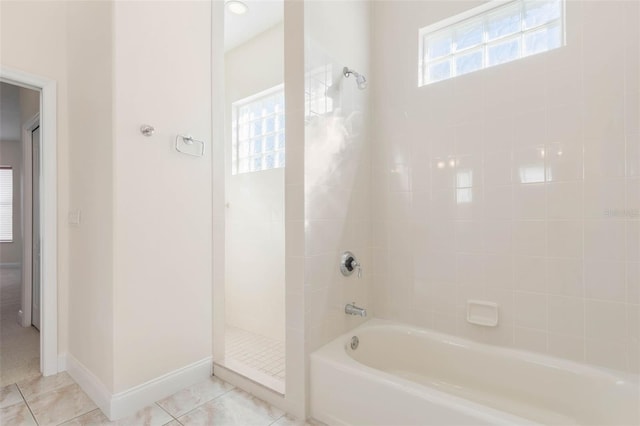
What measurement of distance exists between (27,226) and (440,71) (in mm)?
3894

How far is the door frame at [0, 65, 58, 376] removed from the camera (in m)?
2.09

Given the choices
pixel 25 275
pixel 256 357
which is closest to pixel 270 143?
pixel 256 357

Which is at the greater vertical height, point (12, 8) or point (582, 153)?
point (12, 8)

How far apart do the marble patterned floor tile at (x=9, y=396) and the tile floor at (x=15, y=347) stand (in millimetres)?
88

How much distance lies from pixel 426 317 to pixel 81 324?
2257 millimetres

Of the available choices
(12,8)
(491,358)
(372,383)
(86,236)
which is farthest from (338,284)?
(12,8)

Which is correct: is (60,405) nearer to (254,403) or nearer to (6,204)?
(254,403)

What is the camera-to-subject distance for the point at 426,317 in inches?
82.1

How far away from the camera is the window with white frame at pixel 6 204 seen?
6.42m

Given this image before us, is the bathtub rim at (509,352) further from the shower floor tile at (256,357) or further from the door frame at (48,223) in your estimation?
the door frame at (48,223)

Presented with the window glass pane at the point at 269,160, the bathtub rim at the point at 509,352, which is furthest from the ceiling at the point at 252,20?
the bathtub rim at the point at 509,352

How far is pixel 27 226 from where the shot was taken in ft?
9.76

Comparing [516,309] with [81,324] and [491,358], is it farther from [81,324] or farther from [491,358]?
[81,324]

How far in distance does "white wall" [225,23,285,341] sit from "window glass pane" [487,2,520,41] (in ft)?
5.58
